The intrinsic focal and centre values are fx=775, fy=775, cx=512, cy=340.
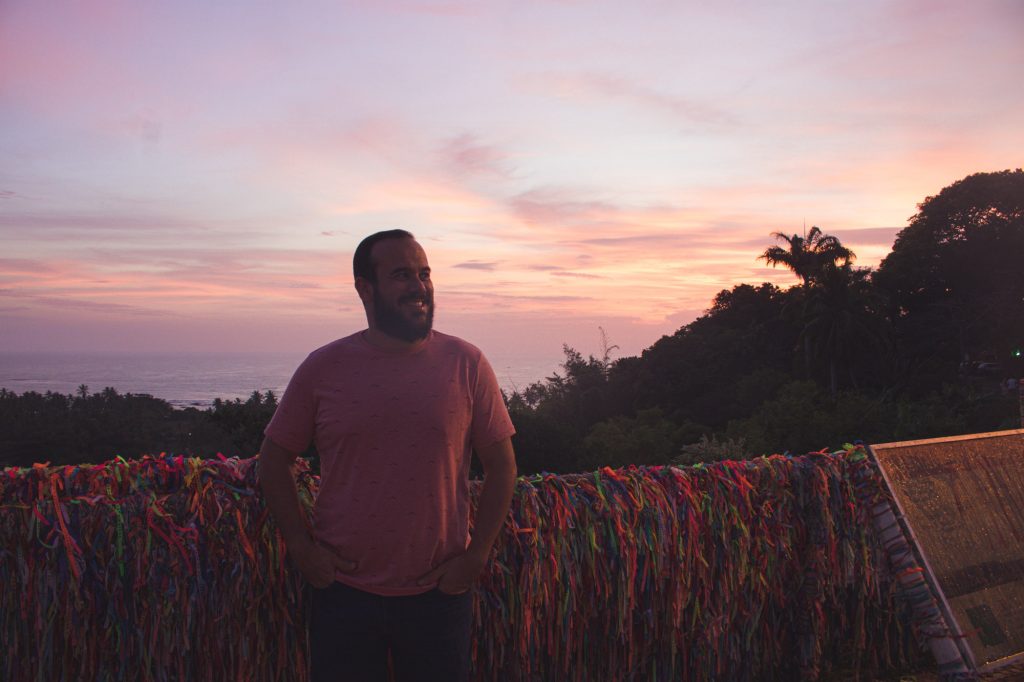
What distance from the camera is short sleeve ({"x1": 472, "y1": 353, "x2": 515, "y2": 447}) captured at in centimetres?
236

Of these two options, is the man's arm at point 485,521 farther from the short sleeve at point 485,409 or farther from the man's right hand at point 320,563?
the man's right hand at point 320,563

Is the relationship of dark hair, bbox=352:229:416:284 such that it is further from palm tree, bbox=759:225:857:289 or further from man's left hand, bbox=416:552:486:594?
palm tree, bbox=759:225:857:289

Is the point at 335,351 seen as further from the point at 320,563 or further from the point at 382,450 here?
the point at 320,563

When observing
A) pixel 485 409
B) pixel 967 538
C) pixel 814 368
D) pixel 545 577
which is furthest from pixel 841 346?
pixel 485 409

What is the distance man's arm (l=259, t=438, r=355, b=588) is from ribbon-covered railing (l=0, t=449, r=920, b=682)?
0.93 ft

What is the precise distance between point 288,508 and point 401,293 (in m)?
0.72

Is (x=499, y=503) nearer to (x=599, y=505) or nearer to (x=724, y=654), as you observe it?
(x=599, y=505)

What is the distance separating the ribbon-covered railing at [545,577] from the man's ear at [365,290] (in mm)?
712

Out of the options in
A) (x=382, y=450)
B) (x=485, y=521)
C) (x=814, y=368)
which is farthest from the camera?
(x=814, y=368)

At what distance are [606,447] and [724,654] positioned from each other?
33452 mm

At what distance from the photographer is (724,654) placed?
10.4 ft

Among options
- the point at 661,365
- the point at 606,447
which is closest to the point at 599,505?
the point at 606,447

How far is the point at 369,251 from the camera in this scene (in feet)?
7.70

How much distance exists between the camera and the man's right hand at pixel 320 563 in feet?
7.34
